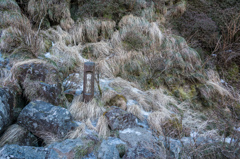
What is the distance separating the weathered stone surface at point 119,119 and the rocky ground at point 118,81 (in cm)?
2

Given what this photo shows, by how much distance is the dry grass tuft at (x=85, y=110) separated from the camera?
266 cm

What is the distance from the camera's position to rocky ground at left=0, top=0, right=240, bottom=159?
6.68ft

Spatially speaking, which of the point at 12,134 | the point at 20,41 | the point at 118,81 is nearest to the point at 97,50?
the point at 118,81

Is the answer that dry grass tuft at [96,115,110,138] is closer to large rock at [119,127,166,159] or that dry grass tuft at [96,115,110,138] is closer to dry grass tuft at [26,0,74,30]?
large rock at [119,127,166,159]

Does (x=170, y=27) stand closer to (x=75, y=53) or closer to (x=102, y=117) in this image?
(x=75, y=53)

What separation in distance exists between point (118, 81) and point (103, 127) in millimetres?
1495

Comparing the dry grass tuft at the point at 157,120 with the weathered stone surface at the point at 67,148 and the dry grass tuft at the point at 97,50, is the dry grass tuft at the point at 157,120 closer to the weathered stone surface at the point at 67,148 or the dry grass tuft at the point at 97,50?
the weathered stone surface at the point at 67,148

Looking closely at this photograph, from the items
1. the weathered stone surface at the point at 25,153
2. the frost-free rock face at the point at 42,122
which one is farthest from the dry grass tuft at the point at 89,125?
the weathered stone surface at the point at 25,153

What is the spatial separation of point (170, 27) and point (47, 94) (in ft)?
16.5

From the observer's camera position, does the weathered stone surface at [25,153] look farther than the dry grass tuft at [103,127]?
No

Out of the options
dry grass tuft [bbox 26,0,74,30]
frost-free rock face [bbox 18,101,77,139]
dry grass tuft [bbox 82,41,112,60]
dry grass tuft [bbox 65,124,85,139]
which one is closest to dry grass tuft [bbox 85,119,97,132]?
dry grass tuft [bbox 65,124,85,139]

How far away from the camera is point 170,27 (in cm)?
599

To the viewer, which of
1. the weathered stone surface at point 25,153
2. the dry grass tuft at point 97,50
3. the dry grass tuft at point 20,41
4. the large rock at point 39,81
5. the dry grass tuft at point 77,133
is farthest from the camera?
the dry grass tuft at point 97,50

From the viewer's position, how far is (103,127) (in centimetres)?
244
